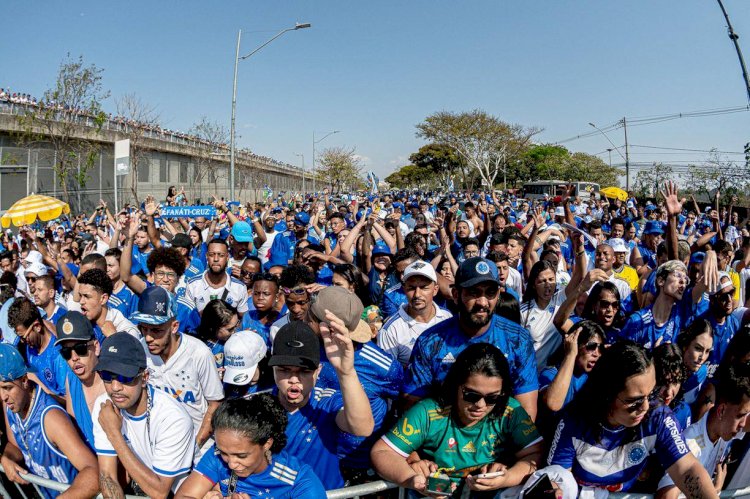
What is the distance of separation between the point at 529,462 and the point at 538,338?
206 centimetres

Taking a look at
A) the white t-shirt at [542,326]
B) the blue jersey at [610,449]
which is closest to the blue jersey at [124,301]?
the white t-shirt at [542,326]

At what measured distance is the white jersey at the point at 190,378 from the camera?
11.7ft

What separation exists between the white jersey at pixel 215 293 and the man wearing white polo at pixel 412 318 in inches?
87.9

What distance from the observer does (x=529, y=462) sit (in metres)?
2.59

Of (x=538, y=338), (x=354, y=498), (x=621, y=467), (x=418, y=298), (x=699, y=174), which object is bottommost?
(x=354, y=498)

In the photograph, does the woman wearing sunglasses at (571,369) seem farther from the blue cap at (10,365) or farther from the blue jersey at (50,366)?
the blue jersey at (50,366)

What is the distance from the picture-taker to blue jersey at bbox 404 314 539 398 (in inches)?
120

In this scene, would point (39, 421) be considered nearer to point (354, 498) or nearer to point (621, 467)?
point (354, 498)

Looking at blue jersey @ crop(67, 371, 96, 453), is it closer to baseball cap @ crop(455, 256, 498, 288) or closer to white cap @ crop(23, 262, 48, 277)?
baseball cap @ crop(455, 256, 498, 288)

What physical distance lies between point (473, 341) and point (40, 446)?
2.57 metres

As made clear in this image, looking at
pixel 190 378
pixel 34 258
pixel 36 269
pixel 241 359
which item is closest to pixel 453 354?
pixel 241 359

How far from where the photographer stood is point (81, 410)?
325 cm

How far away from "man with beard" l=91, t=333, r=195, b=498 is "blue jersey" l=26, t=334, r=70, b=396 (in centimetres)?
116

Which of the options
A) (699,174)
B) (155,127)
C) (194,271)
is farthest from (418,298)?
(699,174)
